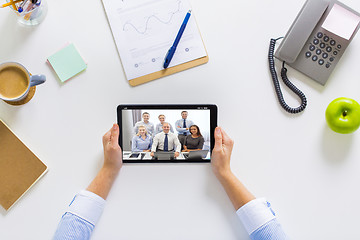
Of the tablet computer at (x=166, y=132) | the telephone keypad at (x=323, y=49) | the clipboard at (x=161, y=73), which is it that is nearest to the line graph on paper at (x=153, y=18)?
the clipboard at (x=161, y=73)

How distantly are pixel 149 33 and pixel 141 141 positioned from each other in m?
0.30

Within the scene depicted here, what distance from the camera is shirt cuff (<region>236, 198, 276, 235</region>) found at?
844mm

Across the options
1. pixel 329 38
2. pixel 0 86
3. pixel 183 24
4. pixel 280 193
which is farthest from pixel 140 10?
pixel 280 193

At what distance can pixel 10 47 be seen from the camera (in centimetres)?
88

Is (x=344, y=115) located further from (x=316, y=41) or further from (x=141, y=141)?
(x=141, y=141)

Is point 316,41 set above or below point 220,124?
above

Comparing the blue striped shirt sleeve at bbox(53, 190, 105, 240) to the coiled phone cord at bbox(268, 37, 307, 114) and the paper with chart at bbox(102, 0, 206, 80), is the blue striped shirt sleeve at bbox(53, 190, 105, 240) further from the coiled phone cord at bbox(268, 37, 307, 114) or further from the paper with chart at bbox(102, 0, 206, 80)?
the coiled phone cord at bbox(268, 37, 307, 114)

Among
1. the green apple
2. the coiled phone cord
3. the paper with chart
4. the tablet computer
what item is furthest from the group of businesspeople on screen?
the green apple

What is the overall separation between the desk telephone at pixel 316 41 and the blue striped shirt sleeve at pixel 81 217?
0.60 metres

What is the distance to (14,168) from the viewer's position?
2.86 ft

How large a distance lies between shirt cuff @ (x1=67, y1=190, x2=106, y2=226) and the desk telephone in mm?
589

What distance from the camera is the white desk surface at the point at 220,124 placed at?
883 millimetres

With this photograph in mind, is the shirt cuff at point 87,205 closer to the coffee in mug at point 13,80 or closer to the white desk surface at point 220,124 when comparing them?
the white desk surface at point 220,124

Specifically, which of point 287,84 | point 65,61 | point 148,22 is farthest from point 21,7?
point 287,84
